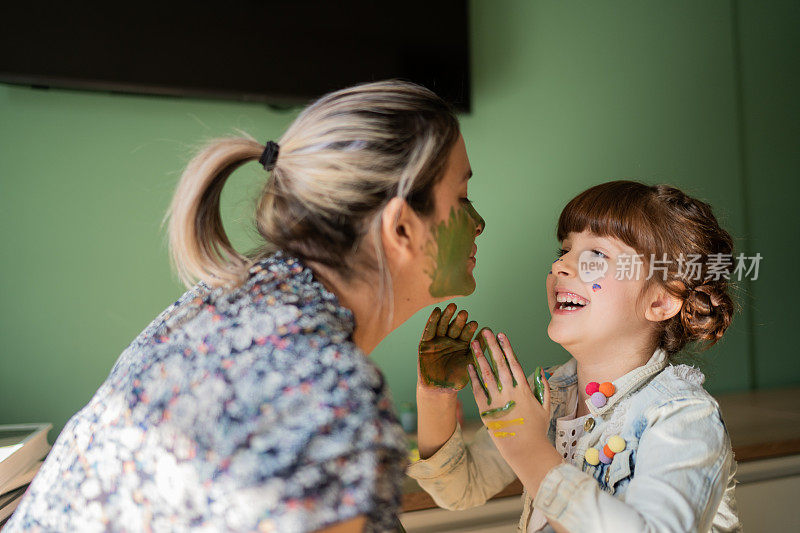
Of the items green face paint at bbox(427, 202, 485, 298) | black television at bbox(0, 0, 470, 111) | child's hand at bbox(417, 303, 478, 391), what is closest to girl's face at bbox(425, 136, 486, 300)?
green face paint at bbox(427, 202, 485, 298)

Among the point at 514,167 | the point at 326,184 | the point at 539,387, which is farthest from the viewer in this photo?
the point at 514,167

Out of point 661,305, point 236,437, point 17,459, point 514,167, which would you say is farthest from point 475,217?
point 17,459

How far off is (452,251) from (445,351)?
0.27 m

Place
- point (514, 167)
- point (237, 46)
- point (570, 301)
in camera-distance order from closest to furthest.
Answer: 1. point (570, 301)
2. point (237, 46)
3. point (514, 167)

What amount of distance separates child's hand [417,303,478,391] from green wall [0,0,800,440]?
0.40 m

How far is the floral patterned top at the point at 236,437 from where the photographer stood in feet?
1.82

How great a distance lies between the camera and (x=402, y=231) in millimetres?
881

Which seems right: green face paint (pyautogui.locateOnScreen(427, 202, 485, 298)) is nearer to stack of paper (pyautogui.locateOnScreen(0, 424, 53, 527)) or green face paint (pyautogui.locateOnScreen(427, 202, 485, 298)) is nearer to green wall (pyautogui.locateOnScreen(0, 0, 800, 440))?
green wall (pyautogui.locateOnScreen(0, 0, 800, 440))

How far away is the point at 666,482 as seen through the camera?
88cm

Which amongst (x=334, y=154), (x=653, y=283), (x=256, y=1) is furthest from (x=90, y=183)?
(x=653, y=283)

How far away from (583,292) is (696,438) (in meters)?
0.32

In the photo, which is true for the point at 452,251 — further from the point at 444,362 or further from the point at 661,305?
the point at 661,305

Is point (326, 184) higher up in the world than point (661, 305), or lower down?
higher up

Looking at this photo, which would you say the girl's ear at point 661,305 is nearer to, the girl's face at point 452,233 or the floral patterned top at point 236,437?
the girl's face at point 452,233
